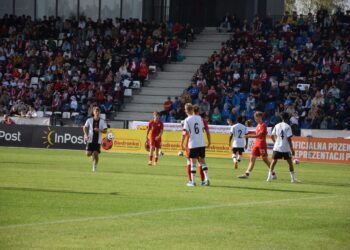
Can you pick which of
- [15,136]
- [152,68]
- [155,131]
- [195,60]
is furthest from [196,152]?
[195,60]

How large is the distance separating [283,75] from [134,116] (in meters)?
8.40

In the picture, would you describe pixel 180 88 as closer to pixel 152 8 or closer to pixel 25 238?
pixel 152 8

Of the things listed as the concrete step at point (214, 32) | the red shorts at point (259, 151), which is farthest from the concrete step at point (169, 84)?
the red shorts at point (259, 151)

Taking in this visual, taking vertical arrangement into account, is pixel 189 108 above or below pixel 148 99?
above

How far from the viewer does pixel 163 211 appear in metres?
16.1

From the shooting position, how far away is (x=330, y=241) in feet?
42.6

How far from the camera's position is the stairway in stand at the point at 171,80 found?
5016cm

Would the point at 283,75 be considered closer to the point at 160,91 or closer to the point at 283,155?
the point at 160,91

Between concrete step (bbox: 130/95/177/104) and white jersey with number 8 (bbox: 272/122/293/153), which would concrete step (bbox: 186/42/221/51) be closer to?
concrete step (bbox: 130/95/177/104)

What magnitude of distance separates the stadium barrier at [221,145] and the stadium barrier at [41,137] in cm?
151

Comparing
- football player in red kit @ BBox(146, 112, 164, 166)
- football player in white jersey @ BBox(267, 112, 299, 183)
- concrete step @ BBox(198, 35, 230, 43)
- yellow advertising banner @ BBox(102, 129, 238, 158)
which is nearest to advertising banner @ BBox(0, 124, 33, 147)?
yellow advertising banner @ BBox(102, 129, 238, 158)

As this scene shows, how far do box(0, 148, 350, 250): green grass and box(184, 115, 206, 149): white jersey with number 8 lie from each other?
108cm

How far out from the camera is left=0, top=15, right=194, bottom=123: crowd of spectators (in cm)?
5019

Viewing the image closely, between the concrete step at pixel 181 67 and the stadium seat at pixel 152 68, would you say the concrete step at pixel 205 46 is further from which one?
the stadium seat at pixel 152 68
